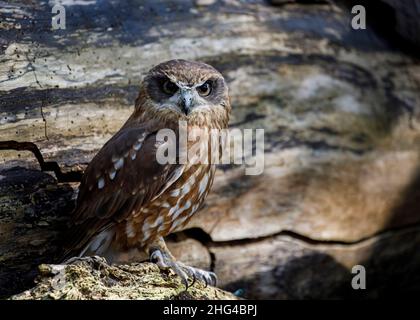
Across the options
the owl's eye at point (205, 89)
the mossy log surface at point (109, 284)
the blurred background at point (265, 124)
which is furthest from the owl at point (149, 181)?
the blurred background at point (265, 124)

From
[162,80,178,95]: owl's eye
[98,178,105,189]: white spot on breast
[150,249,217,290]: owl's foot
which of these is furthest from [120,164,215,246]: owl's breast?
[162,80,178,95]: owl's eye

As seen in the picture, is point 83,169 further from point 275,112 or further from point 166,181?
point 275,112

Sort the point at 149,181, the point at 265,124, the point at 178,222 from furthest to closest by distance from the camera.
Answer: the point at 265,124 < the point at 178,222 < the point at 149,181

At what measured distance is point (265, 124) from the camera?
5.05 metres

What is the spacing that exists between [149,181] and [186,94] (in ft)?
1.94

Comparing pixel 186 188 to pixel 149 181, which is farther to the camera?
pixel 186 188

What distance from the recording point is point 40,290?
11.3 ft

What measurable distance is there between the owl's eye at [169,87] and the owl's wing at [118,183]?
347 mm

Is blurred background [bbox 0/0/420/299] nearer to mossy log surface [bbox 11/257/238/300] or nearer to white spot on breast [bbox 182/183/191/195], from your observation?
white spot on breast [bbox 182/183/191/195]

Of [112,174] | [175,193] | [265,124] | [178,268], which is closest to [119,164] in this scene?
[112,174]

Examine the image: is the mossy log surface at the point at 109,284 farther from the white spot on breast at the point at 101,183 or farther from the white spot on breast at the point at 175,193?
the white spot on breast at the point at 101,183

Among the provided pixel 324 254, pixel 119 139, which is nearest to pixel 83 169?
pixel 119 139

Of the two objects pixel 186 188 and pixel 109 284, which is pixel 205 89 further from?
pixel 109 284

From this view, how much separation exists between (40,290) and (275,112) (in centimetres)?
233
